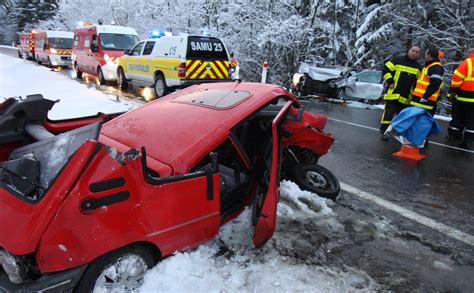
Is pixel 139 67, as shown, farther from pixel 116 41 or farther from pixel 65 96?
pixel 116 41

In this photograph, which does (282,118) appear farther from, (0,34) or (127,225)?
(0,34)

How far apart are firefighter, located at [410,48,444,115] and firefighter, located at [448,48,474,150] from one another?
0.88 meters

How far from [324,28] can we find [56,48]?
13677 mm

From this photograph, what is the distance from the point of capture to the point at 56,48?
19.5m

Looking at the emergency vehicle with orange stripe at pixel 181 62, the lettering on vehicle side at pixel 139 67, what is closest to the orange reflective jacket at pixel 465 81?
the emergency vehicle with orange stripe at pixel 181 62

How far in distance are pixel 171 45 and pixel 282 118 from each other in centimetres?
822

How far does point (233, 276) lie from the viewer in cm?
262

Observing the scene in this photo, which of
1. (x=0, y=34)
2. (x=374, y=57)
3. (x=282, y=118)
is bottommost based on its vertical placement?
(x=0, y=34)

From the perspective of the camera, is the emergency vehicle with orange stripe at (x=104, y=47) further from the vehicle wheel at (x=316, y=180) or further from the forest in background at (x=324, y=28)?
the vehicle wheel at (x=316, y=180)

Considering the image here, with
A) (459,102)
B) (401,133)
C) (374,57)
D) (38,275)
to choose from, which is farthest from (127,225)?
(374,57)

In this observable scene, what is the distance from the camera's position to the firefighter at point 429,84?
6055 millimetres

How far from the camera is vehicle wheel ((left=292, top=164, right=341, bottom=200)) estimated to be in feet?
12.8

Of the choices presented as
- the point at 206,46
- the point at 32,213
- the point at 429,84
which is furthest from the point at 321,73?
the point at 32,213

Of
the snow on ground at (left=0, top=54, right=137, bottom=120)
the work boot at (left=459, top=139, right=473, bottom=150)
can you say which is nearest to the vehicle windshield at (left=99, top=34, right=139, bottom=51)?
the snow on ground at (left=0, top=54, right=137, bottom=120)
